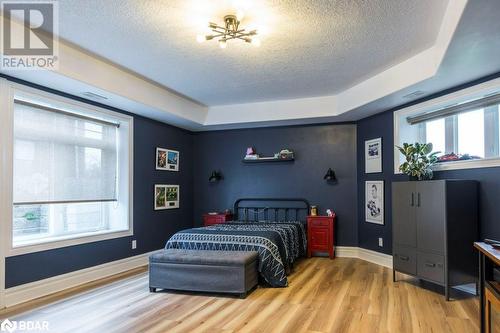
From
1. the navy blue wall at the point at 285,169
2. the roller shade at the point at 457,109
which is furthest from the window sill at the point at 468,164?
the navy blue wall at the point at 285,169

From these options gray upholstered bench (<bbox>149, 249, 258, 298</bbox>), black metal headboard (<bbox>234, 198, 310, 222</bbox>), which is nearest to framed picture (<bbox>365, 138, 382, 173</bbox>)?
black metal headboard (<bbox>234, 198, 310, 222</bbox>)

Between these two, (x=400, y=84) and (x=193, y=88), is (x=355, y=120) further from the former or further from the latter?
(x=193, y=88)

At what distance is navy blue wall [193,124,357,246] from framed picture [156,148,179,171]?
67 centimetres

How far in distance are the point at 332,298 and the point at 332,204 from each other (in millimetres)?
2506

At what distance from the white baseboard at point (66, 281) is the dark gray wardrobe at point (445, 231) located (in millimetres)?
3796

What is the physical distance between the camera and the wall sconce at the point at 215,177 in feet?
21.4

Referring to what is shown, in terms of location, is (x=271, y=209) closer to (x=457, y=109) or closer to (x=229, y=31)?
(x=457, y=109)

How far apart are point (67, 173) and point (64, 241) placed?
32.0 inches

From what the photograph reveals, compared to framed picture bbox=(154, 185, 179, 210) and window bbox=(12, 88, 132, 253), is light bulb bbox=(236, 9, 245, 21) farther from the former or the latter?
framed picture bbox=(154, 185, 179, 210)

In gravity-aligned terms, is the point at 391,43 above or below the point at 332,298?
above

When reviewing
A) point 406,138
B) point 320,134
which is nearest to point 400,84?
point 406,138

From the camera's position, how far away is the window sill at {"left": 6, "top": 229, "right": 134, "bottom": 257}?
11.5 feet

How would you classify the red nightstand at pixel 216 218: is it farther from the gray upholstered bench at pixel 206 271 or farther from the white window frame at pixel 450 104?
the white window frame at pixel 450 104

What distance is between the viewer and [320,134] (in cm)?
605
